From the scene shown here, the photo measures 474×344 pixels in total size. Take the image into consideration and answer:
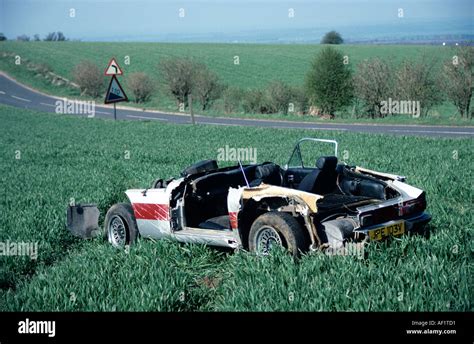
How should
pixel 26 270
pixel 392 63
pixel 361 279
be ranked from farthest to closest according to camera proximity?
pixel 392 63 < pixel 26 270 < pixel 361 279

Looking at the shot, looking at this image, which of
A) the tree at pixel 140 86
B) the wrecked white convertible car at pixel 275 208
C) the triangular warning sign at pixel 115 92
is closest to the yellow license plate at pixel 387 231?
the wrecked white convertible car at pixel 275 208

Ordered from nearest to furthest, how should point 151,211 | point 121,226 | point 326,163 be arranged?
point 326,163, point 151,211, point 121,226

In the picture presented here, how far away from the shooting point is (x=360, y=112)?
38.8m

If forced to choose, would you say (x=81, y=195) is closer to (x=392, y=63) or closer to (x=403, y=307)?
(x=403, y=307)

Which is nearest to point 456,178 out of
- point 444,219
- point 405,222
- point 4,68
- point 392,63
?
point 444,219

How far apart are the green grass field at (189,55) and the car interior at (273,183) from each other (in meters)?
44.4

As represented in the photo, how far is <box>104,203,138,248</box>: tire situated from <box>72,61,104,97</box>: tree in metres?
51.7

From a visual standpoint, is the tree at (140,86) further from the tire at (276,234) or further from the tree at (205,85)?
the tire at (276,234)

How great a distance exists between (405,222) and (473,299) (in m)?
2.02

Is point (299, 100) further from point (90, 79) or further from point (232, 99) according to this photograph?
point (90, 79)

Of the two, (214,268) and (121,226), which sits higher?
(121,226)

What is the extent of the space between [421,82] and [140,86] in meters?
28.2

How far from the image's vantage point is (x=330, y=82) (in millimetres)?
38938

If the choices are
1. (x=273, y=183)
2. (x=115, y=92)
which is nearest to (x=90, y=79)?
(x=115, y=92)
